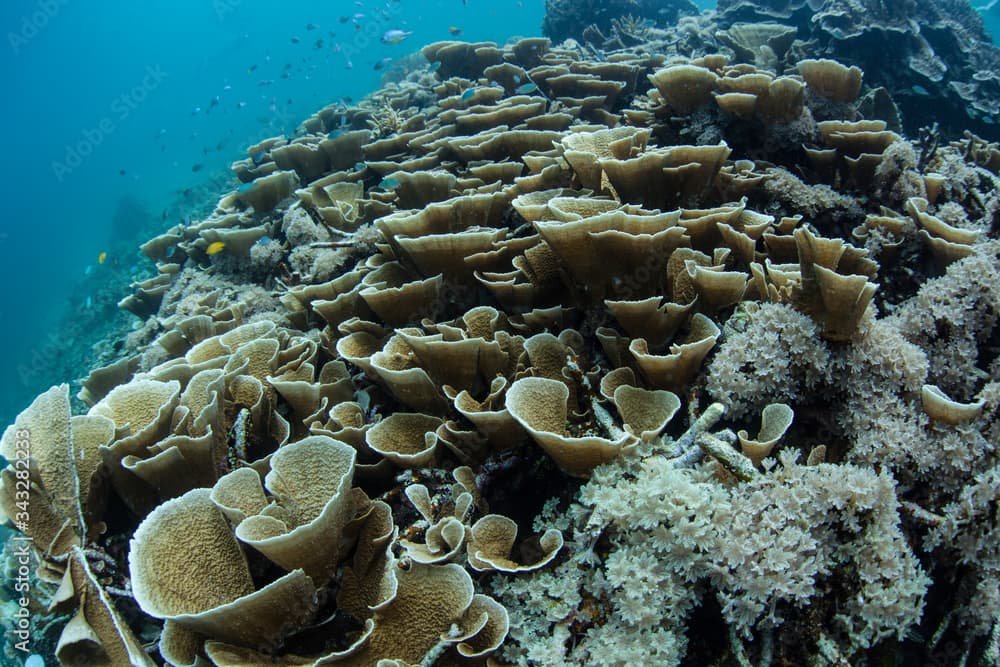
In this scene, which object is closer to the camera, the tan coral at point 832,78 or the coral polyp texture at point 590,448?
the coral polyp texture at point 590,448

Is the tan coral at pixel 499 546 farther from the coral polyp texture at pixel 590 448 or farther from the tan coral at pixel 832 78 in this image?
the tan coral at pixel 832 78

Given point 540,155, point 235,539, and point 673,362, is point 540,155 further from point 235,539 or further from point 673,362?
point 235,539

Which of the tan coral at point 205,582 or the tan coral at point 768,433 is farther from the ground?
the tan coral at point 205,582

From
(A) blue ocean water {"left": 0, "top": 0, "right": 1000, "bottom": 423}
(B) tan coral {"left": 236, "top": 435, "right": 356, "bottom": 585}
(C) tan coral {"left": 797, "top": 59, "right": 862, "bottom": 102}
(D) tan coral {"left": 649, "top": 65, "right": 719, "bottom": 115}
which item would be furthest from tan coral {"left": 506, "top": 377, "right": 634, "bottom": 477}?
(A) blue ocean water {"left": 0, "top": 0, "right": 1000, "bottom": 423}

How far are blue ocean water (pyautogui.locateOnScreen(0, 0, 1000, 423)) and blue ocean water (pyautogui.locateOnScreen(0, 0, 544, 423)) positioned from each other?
371 mm

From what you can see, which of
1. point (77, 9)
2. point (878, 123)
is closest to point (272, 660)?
point (878, 123)

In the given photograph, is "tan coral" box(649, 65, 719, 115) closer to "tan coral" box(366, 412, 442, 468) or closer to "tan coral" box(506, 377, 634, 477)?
"tan coral" box(506, 377, 634, 477)

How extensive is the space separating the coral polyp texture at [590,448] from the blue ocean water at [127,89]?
190 feet

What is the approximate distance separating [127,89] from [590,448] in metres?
168

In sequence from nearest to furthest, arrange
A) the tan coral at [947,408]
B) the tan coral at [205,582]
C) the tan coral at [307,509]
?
1. the tan coral at [205,582]
2. the tan coral at [307,509]
3. the tan coral at [947,408]

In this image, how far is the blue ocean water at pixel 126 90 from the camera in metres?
64.3

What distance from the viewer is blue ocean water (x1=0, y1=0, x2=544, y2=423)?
6612cm

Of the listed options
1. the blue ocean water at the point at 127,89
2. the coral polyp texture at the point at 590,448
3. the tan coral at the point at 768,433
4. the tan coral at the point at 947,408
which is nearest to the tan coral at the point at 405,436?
the coral polyp texture at the point at 590,448

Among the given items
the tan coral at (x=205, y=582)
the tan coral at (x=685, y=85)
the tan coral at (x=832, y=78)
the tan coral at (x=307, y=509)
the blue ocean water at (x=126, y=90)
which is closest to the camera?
the tan coral at (x=205, y=582)
